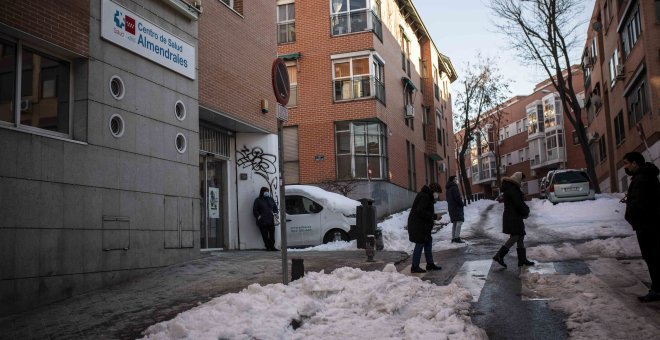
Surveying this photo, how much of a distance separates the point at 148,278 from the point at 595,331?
6443 millimetres

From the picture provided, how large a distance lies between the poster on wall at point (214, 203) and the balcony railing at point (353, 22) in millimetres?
14807

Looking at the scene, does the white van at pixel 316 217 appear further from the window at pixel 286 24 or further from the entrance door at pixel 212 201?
the window at pixel 286 24

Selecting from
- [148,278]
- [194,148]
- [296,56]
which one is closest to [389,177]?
[296,56]

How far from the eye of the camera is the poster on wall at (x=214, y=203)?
1350cm

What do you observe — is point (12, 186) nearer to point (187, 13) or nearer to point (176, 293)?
point (176, 293)

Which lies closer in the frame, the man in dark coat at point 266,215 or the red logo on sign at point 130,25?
the red logo on sign at point 130,25

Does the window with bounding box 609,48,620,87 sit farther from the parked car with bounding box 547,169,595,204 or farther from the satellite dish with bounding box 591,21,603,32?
the parked car with bounding box 547,169,595,204

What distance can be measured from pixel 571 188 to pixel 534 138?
4141 centimetres

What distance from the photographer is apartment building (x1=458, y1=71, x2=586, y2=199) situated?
58.8 m

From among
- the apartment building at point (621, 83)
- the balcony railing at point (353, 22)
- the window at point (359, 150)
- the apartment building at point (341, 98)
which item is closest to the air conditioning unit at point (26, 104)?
the apartment building at point (621, 83)

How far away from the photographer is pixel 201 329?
5.45 meters

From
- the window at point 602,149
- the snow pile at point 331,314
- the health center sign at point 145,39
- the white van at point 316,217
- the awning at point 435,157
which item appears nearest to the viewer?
the snow pile at point 331,314

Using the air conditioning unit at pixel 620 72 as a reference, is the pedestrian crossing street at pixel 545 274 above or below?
below

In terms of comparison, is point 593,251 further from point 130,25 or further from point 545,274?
point 130,25
